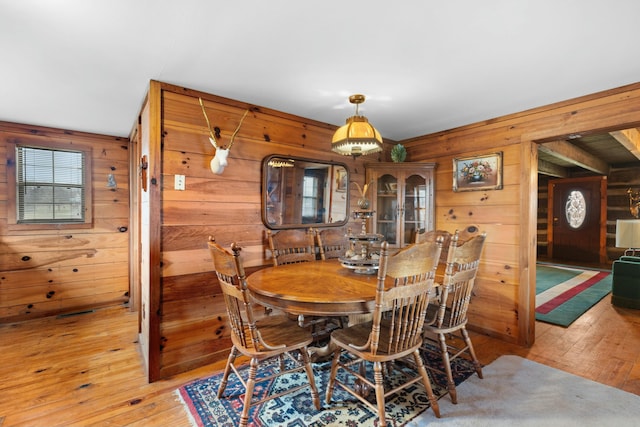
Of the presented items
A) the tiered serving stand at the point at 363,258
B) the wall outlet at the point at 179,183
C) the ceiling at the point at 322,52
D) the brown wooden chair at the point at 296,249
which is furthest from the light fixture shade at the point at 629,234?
the wall outlet at the point at 179,183

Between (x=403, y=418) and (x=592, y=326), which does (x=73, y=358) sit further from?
(x=592, y=326)

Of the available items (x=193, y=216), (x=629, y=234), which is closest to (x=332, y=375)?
(x=193, y=216)

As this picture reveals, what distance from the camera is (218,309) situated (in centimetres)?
249

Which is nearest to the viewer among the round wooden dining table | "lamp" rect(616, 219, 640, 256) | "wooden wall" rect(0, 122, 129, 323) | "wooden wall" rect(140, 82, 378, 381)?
the round wooden dining table

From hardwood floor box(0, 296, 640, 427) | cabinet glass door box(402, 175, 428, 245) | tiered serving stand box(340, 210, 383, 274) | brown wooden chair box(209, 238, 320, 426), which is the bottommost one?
hardwood floor box(0, 296, 640, 427)

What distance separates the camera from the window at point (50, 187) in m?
3.28

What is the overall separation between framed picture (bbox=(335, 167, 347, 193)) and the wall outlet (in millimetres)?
1613

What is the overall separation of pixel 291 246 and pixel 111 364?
168cm

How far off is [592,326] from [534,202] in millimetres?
1696

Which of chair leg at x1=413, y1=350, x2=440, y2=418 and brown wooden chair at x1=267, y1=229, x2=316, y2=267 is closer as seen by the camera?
chair leg at x1=413, y1=350, x2=440, y2=418

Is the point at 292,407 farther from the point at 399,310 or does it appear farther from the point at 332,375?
the point at 399,310

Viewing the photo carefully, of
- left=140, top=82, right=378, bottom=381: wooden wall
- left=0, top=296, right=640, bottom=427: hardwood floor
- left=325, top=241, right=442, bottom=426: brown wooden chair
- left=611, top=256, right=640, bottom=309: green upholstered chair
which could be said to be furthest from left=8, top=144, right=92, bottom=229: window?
left=611, top=256, right=640, bottom=309: green upholstered chair

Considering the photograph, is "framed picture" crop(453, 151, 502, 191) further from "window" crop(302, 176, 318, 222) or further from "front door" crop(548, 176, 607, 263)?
"front door" crop(548, 176, 607, 263)

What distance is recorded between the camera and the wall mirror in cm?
276
